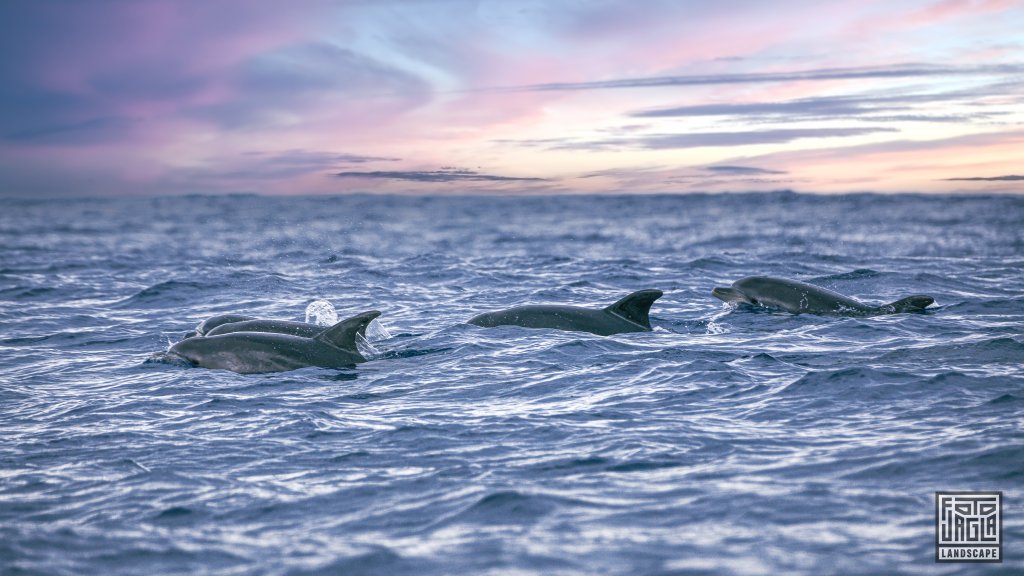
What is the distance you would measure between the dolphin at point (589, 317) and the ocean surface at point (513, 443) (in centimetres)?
35

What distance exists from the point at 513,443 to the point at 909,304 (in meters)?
11.8

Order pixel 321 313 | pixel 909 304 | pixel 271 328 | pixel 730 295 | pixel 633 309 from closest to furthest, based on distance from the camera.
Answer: pixel 271 328 < pixel 633 309 < pixel 909 304 < pixel 730 295 < pixel 321 313

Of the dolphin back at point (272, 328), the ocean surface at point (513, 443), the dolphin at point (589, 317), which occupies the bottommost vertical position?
the ocean surface at point (513, 443)

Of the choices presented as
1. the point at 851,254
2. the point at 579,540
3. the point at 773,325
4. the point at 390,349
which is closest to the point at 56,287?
the point at 390,349

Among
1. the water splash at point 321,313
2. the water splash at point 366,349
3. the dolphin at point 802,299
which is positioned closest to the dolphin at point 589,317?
the water splash at point 366,349

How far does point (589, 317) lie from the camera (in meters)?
17.2

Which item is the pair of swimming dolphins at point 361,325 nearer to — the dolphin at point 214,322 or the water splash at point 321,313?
the dolphin at point 214,322

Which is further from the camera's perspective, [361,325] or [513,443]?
[361,325]

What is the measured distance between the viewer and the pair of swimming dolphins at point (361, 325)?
569 inches

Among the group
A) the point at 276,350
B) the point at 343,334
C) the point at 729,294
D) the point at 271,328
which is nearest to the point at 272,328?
the point at 271,328

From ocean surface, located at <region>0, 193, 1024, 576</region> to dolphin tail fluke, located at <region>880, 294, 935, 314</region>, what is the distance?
20.3 inches

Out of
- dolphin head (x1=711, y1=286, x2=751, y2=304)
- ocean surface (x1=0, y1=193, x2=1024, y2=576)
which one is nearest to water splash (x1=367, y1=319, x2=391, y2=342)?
ocean surface (x1=0, y1=193, x2=1024, y2=576)

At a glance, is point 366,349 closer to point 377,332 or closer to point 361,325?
point 361,325

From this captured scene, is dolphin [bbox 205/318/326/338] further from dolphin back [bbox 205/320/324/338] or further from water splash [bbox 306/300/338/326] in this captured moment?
water splash [bbox 306/300/338/326]
